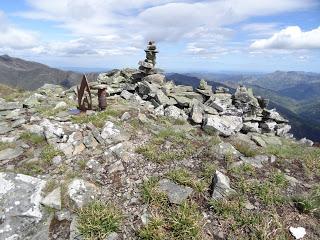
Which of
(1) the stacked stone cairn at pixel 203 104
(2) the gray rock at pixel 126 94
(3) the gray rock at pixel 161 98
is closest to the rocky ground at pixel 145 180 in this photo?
(1) the stacked stone cairn at pixel 203 104

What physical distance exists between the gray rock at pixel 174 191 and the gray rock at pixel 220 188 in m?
0.82

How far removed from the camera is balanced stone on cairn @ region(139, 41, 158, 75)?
94.1 ft

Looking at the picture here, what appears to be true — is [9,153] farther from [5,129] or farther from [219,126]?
[219,126]

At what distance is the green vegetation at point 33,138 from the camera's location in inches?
548

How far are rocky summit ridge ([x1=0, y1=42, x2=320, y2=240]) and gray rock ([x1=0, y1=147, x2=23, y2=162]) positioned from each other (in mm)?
44

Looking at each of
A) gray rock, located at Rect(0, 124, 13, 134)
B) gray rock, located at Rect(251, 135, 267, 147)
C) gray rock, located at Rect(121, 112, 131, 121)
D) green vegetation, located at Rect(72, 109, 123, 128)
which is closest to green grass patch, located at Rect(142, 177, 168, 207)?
green vegetation, located at Rect(72, 109, 123, 128)

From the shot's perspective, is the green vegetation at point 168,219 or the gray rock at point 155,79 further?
the gray rock at point 155,79

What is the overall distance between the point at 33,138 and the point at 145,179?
5783 millimetres

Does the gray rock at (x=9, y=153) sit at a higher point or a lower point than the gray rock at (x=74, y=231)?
higher

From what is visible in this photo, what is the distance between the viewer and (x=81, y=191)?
34.8ft

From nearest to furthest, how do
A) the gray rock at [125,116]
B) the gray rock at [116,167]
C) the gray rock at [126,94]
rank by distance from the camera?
the gray rock at [116,167] → the gray rock at [125,116] → the gray rock at [126,94]

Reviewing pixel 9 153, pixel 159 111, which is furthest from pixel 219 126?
pixel 9 153

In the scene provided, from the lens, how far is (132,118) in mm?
16344

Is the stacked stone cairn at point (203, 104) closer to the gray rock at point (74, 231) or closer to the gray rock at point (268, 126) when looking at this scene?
the gray rock at point (268, 126)
